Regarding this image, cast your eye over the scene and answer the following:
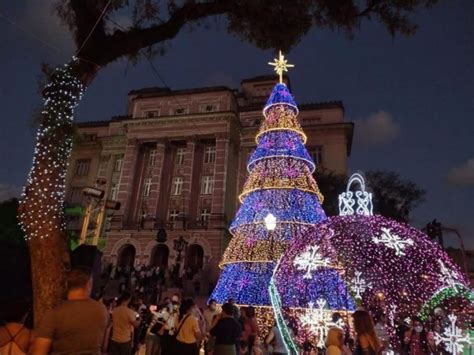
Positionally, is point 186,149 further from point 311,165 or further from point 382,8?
point 382,8

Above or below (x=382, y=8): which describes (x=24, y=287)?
below

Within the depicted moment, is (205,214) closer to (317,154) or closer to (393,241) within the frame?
(317,154)

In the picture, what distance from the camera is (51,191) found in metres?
6.43

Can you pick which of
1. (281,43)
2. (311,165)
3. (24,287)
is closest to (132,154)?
(24,287)

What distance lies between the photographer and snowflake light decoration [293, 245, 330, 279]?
329 inches

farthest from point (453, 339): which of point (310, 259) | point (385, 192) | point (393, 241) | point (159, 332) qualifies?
point (385, 192)

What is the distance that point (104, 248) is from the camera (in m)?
32.5

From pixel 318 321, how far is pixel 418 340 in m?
2.46

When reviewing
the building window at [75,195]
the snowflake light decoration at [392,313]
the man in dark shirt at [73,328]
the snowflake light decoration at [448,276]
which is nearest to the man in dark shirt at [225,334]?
the man in dark shirt at [73,328]

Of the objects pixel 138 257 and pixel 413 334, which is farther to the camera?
pixel 138 257

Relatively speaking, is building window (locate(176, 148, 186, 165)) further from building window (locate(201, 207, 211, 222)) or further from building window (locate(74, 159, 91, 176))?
building window (locate(74, 159, 91, 176))

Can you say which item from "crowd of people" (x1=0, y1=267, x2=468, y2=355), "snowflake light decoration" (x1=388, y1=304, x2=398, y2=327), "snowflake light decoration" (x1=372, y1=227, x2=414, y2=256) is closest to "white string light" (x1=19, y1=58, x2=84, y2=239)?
"crowd of people" (x1=0, y1=267, x2=468, y2=355)

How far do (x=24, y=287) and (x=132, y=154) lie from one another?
1738 centimetres

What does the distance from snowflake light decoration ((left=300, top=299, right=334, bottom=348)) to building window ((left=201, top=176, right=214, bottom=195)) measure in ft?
81.2
